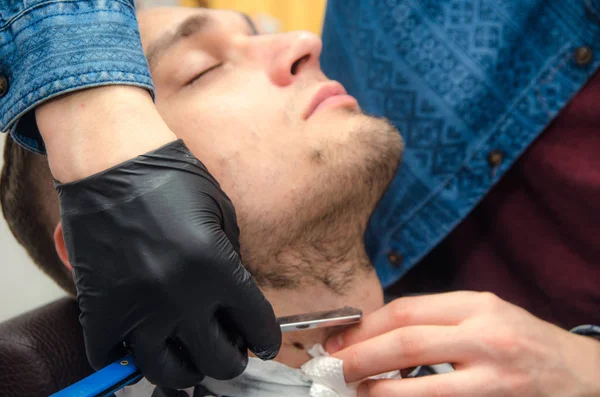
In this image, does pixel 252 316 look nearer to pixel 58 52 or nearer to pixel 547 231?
pixel 58 52

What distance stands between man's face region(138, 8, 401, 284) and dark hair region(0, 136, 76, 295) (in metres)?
0.28

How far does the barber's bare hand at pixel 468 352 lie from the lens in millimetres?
738

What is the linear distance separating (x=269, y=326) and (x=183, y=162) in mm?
252

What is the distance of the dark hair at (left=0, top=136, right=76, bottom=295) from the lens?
0.93 meters

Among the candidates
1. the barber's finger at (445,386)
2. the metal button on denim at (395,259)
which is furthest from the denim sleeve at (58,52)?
the metal button on denim at (395,259)

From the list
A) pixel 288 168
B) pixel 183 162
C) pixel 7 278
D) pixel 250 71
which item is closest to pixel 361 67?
pixel 250 71

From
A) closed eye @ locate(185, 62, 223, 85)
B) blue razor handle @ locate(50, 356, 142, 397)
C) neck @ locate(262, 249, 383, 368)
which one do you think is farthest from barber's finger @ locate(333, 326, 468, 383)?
closed eye @ locate(185, 62, 223, 85)

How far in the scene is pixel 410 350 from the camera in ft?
2.46

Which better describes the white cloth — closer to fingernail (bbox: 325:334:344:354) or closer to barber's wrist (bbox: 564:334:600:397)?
fingernail (bbox: 325:334:344:354)

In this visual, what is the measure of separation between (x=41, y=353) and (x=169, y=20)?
67 centimetres

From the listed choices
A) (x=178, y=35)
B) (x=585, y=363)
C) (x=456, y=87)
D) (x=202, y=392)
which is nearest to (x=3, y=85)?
(x=178, y=35)

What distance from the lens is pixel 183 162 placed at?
619 mm

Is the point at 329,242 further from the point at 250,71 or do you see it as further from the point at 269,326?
the point at 250,71

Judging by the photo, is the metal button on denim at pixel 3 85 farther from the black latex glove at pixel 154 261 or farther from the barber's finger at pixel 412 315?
the barber's finger at pixel 412 315
